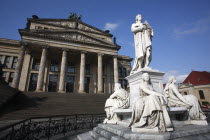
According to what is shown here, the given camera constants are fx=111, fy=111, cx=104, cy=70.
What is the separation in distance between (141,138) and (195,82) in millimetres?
Result: 44835

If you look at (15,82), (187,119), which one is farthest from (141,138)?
(15,82)

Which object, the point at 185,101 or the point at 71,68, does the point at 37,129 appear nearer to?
the point at 185,101

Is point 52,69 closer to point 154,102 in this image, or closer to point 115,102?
point 115,102

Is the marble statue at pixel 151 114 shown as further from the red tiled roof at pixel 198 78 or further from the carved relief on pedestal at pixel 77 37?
the red tiled roof at pixel 198 78

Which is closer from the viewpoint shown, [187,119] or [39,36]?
[187,119]

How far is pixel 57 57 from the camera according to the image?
1069 inches

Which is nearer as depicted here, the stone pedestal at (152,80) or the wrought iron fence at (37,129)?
the wrought iron fence at (37,129)

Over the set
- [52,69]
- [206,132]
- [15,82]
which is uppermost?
[52,69]

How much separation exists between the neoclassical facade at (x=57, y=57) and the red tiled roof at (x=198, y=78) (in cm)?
2813

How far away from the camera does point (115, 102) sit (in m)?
4.29

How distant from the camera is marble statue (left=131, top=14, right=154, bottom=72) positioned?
178 inches

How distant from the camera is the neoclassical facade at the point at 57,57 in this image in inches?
853

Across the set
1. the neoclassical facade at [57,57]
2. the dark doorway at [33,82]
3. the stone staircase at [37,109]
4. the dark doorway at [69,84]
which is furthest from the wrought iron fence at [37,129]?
the dark doorway at [33,82]

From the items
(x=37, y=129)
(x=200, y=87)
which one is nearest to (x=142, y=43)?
(x=37, y=129)
